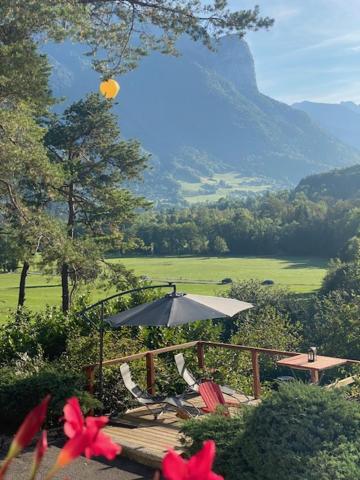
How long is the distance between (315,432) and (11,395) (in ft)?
13.8

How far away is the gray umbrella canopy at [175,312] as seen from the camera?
7.81 metres

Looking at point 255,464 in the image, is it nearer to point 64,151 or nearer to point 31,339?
point 31,339

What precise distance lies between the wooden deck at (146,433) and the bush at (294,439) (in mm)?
1341

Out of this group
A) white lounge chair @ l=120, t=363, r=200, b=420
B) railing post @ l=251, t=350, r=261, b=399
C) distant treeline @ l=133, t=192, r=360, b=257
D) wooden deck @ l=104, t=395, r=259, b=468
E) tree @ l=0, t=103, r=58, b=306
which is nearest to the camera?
wooden deck @ l=104, t=395, r=259, b=468

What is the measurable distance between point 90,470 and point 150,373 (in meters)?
2.97

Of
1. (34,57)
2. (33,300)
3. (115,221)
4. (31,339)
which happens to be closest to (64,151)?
(115,221)

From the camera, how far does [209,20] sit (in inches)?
395

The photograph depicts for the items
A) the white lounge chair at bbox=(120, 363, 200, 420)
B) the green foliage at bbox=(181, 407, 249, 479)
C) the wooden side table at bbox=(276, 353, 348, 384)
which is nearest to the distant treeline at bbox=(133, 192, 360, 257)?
the wooden side table at bbox=(276, 353, 348, 384)

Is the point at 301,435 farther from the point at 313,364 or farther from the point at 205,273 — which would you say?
the point at 205,273

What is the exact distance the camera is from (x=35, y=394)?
718 centimetres

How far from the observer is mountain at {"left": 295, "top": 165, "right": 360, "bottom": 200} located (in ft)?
385

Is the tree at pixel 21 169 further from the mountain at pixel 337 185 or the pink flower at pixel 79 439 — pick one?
the mountain at pixel 337 185

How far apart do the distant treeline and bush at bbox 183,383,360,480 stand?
79986 mm

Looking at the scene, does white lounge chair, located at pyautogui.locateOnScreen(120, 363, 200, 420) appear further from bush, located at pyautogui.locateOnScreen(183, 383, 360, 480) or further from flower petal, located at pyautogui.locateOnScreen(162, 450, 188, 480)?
flower petal, located at pyautogui.locateOnScreen(162, 450, 188, 480)
